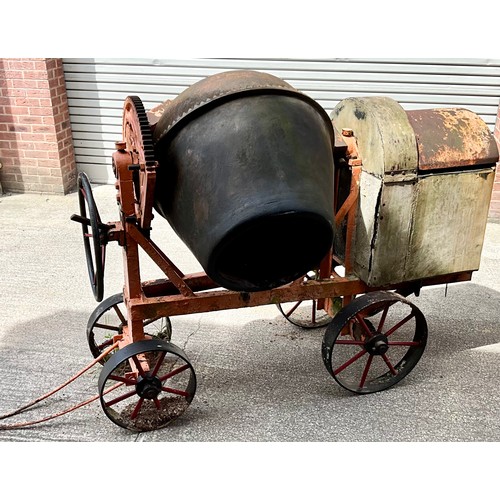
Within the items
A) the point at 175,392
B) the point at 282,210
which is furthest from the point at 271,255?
the point at 175,392

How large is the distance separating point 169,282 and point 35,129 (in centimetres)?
362

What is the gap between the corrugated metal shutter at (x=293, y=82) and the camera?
5.36m

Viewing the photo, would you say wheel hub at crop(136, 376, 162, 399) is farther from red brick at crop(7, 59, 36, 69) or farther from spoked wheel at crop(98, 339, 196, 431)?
red brick at crop(7, 59, 36, 69)

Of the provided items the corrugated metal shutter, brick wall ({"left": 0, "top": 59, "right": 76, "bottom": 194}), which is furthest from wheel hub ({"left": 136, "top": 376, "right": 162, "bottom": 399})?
brick wall ({"left": 0, "top": 59, "right": 76, "bottom": 194})

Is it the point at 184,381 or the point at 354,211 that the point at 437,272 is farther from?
the point at 184,381

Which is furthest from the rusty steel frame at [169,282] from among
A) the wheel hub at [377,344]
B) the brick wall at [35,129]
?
the brick wall at [35,129]

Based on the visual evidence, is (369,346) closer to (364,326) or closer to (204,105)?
(364,326)

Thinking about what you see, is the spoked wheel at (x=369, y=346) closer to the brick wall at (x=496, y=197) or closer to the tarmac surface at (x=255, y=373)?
the tarmac surface at (x=255, y=373)

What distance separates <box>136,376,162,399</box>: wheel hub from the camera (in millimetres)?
2854

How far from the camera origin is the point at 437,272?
3180mm

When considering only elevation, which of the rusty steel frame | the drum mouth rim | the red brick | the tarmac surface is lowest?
the tarmac surface

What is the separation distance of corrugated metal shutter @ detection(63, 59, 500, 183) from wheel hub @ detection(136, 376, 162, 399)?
3658mm

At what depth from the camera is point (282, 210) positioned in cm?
228

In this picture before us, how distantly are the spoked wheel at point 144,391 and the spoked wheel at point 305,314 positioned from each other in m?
0.96
